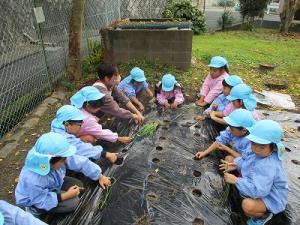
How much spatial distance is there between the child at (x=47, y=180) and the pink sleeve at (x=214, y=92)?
2568mm

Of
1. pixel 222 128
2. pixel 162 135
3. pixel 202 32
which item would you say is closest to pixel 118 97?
pixel 162 135

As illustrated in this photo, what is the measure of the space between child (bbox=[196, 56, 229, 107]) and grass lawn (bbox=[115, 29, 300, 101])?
3.38 ft

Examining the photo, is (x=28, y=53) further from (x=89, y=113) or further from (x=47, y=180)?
(x=47, y=180)

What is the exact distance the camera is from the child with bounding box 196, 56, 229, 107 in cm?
445

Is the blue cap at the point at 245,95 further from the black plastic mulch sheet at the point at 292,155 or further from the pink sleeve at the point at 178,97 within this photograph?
the pink sleeve at the point at 178,97

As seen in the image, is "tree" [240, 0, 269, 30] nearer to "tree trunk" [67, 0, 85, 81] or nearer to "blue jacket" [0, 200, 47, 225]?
"tree trunk" [67, 0, 85, 81]

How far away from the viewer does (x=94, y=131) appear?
138 inches

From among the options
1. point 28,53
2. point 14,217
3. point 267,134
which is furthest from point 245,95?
point 28,53

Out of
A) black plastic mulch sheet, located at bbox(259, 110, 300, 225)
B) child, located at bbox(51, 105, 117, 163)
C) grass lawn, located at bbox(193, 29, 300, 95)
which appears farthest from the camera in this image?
grass lawn, located at bbox(193, 29, 300, 95)

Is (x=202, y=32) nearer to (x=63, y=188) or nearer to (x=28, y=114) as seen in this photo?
(x=28, y=114)

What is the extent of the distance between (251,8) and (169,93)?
36.9ft

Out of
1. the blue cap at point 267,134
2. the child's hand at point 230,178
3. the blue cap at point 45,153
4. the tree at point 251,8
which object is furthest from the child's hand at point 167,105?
the tree at point 251,8

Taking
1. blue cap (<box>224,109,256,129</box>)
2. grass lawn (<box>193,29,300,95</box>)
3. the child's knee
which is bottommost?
grass lawn (<box>193,29,300,95</box>)

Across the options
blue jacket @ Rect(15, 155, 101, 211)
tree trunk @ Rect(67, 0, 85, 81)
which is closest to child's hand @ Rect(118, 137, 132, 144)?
blue jacket @ Rect(15, 155, 101, 211)
